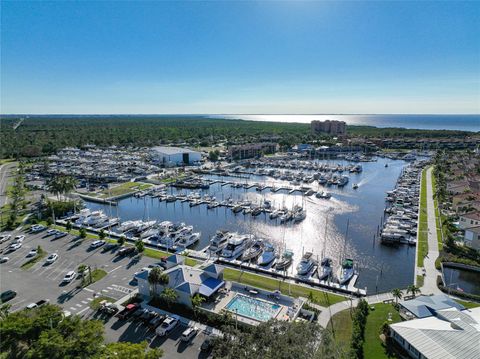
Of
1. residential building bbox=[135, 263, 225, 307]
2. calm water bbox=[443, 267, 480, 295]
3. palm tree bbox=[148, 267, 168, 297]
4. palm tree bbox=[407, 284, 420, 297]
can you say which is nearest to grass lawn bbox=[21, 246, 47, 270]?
residential building bbox=[135, 263, 225, 307]

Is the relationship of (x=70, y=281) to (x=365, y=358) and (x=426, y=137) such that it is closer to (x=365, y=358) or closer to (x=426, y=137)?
(x=365, y=358)

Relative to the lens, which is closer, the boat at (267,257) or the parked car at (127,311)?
the parked car at (127,311)

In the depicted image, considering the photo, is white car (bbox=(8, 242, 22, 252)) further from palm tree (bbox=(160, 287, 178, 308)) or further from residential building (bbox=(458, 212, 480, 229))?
residential building (bbox=(458, 212, 480, 229))

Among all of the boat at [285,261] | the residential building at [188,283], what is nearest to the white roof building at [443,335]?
the residential building at [188,283]

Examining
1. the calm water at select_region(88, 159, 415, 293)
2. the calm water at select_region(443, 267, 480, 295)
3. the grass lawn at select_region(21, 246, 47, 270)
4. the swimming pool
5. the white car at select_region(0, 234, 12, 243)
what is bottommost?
the calm water at select_region(88, 159, 415, 293)

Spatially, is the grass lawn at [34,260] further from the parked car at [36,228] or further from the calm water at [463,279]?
the calm water at [463,279]

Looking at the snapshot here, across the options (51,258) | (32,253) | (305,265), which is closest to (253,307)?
(305,265)
